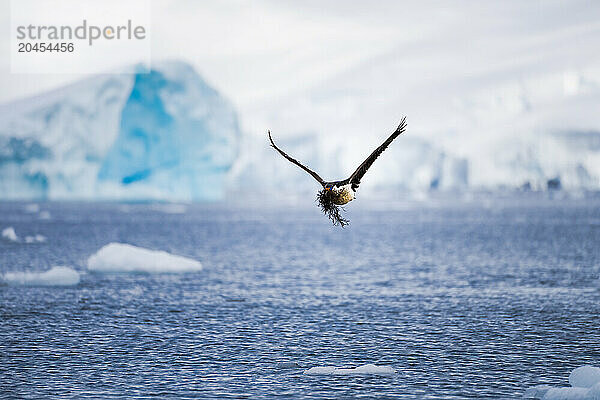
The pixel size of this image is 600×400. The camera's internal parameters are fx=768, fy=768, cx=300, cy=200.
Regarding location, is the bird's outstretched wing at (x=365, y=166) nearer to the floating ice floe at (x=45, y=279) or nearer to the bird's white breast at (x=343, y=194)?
the bird's white breast at (x=343, y=194)

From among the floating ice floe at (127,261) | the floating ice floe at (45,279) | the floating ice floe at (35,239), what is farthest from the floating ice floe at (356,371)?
the floating ice floe at (35,239)

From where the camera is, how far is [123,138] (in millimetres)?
104750

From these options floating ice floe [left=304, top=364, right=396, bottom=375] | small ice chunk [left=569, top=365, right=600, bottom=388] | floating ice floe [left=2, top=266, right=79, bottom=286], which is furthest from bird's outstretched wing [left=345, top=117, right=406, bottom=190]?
floating ice floe [left=2, top=266, right=79, bottom=286]

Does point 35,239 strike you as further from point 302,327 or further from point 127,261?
point 302,327

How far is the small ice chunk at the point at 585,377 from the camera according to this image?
17.6 metres

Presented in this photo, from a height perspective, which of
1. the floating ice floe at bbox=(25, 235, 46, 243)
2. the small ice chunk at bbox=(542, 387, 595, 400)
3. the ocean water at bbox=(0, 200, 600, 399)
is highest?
the floating ice floe at bbox=(25, 235, 46, 243)

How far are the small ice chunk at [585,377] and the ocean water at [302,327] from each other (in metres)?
1.60

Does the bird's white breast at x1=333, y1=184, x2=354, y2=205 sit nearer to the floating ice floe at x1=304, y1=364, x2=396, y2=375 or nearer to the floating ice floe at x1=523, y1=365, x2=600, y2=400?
the floating ice floe at x1=523, y1=365, x2=600, y2=400

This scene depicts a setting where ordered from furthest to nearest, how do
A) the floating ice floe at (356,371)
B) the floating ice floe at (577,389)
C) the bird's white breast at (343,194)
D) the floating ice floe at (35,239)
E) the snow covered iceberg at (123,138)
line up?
the snow covered iceberg at (123,138), the floating ice floe at (35,239), the floating ice floe at (356,371), the floating ice floe at (577,389), the bird's white breast at (343,194)

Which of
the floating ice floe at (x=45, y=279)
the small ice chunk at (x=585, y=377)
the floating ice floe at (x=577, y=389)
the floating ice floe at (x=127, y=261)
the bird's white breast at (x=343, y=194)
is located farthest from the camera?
the floating ice floe at (x=127, y=261)

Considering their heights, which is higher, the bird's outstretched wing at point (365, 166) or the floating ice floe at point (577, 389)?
the bird's outstretched wing at point (365, 166)

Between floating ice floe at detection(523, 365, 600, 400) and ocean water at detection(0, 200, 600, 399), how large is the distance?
2.61ft

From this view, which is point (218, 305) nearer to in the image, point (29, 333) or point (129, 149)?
point (29, 333)

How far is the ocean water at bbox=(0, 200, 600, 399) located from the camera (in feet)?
66.3
